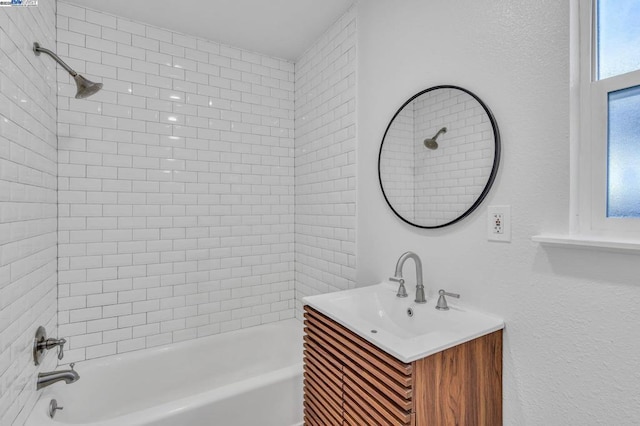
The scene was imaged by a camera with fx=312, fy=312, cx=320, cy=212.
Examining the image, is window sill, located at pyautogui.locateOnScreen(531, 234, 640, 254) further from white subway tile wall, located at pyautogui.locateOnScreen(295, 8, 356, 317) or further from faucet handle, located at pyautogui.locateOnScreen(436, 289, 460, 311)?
white subway tile wall, located at pyautogui.locateOnScreen(295, 8, 356, 317)

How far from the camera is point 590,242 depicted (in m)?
0.92

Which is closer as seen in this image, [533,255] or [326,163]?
[533,255]

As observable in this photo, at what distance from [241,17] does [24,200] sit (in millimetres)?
1639

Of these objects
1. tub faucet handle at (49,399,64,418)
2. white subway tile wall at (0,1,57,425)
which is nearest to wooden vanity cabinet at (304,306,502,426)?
white subway tile wall at (0,1,57,425)

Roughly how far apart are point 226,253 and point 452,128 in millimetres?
Result: 1816

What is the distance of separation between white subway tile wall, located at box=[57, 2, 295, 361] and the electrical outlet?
68.9 inches

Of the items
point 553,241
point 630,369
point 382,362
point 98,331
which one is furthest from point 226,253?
point 630,369

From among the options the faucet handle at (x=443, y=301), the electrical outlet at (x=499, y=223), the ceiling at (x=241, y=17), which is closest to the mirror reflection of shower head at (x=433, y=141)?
the electrical outlet at (x=499, y=223)

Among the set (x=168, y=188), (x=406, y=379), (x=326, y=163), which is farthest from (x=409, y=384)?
(x=168, y=188)

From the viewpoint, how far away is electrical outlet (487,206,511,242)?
3.85 ft

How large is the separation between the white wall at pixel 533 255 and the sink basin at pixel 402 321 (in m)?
0.10

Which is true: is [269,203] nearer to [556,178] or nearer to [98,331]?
[98,331]

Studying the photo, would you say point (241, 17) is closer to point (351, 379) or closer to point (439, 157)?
point (439, 157)

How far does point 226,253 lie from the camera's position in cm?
243
